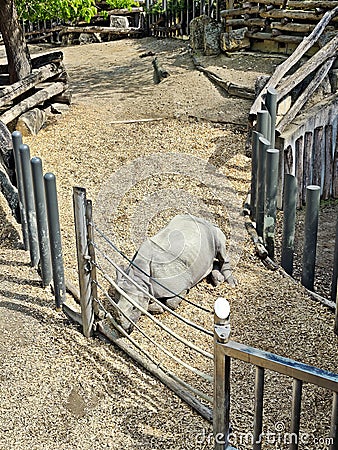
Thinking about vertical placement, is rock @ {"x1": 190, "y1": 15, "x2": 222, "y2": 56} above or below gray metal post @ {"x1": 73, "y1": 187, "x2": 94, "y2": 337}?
above

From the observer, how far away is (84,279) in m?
4.43

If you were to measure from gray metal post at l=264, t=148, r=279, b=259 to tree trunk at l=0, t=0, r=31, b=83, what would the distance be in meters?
5.43

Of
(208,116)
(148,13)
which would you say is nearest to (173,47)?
(148,13)

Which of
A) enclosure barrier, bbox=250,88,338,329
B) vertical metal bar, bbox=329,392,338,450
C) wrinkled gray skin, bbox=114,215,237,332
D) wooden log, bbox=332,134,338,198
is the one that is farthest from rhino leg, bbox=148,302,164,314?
wooden log, bbox=332,134,338,198

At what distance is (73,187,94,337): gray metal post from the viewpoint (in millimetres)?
4227

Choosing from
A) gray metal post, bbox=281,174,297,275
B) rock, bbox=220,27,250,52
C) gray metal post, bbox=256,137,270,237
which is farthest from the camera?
rock, bbox=220,27,250,52

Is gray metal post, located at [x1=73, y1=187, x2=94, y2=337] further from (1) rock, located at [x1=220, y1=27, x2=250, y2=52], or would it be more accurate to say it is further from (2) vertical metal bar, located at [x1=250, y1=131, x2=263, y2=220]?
(1) rock, located at [x1=220, y1=27, x2=250, y2=52]

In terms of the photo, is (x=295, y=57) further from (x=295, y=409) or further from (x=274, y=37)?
(x=295, y=409)

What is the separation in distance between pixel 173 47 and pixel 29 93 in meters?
6.69

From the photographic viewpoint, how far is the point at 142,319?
494 centimetres

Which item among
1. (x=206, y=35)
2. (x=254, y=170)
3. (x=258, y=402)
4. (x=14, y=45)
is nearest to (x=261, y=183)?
(x=254, y=170)

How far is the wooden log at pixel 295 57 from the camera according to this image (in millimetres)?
8172

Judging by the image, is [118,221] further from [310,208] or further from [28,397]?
[28,397]

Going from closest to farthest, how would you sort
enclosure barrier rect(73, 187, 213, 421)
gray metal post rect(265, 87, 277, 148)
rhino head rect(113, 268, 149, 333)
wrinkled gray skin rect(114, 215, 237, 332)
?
enclosure barrier rect(73, 187, 213, 421)
rhino head rect(113, 268, 149, 333)
wrinkled gray skin rect(114, 215, 237, 332)
gray metal post rect(265, 87, 277, 148)
